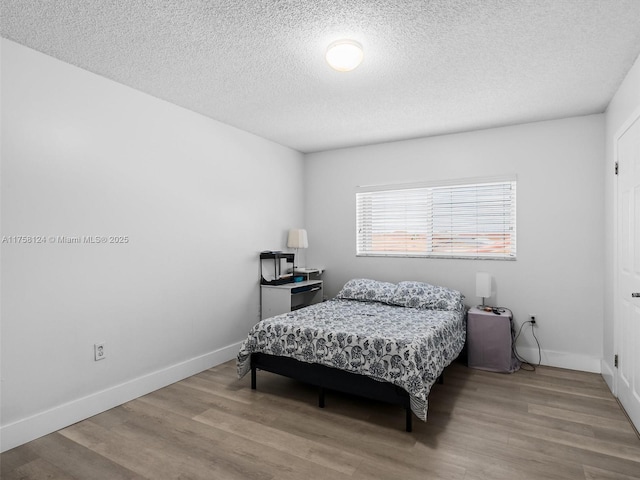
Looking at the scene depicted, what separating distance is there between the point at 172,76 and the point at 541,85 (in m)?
2.87

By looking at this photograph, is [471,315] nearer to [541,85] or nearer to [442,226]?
[442,226]

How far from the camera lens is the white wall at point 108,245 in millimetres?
2324

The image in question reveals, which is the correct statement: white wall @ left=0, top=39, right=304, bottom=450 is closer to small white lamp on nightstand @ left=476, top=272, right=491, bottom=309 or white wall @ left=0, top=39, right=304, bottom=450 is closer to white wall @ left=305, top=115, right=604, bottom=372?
white wall @ left=305, top=115, right=604, bottom=372

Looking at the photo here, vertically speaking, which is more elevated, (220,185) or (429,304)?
(220,185)

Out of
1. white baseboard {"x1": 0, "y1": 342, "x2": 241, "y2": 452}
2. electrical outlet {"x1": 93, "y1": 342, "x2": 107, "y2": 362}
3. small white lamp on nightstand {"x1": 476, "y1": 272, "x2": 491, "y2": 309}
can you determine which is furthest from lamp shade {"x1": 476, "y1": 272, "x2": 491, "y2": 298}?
electrical outlet {"x1": 93, "y1": 342, "x2": 107, "y2": 362}

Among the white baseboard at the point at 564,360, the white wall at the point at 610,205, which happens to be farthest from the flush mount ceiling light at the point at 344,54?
the white baseboard at the point at 564,360

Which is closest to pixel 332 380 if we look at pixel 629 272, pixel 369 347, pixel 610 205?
pixel 369 347

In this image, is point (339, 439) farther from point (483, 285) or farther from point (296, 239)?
point (296, 239)

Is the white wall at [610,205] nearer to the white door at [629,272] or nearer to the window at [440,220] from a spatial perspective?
the white door at [629,272]

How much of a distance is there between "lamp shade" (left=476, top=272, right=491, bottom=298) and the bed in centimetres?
22

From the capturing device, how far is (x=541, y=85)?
2.88 meters

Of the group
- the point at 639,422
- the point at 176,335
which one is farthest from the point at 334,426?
the point at 639,422

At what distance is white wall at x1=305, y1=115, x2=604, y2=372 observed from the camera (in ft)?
11.6

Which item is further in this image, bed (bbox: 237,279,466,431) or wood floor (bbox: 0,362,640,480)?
Result: bed (bbox: 237,279,466,431)
